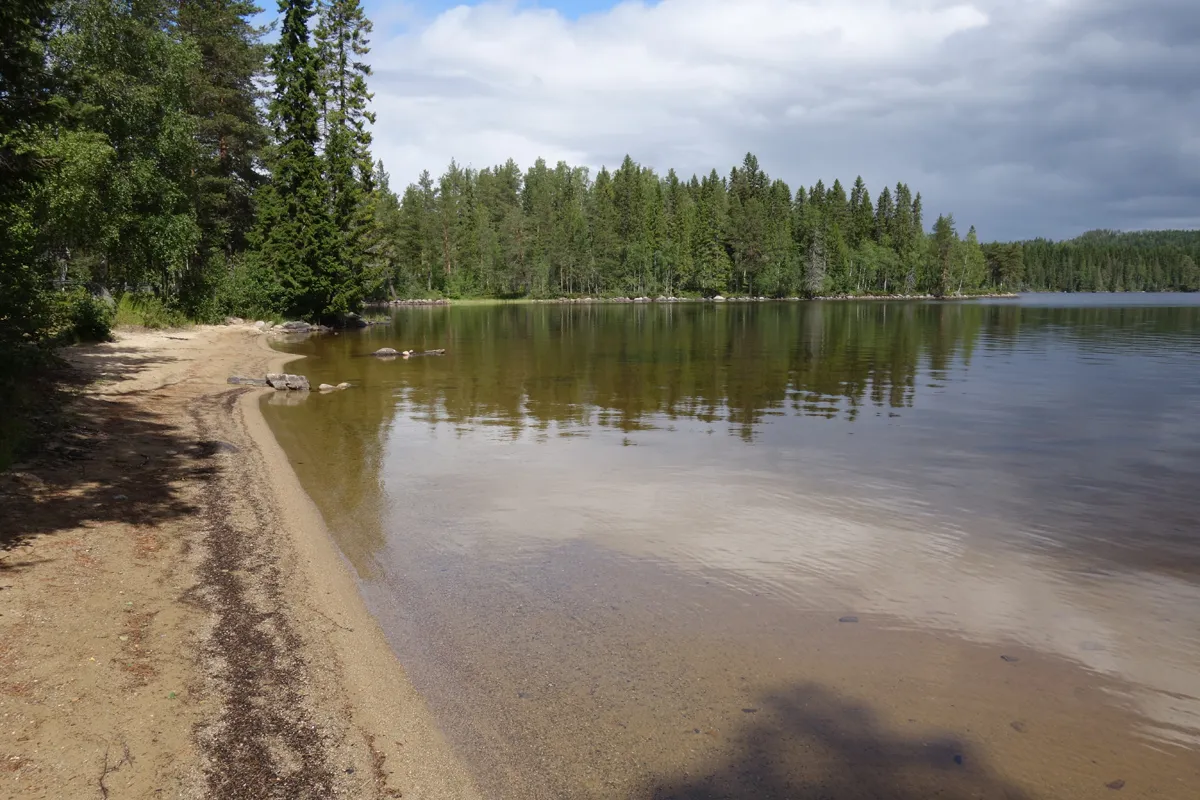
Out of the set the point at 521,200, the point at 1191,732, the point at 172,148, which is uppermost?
the point at 521,200

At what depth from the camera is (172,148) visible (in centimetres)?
3625

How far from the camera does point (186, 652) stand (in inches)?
266

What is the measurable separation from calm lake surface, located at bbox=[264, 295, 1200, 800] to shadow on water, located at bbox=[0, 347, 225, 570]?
2411 millimetres

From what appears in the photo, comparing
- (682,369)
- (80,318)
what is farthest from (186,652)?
(682,369)

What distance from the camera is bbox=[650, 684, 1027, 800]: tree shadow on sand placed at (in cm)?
568

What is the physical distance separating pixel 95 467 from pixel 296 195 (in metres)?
46.9

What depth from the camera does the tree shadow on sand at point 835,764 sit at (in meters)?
5.68

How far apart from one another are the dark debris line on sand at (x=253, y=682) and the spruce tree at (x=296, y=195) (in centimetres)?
4740

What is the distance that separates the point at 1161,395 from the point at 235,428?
29734 mm

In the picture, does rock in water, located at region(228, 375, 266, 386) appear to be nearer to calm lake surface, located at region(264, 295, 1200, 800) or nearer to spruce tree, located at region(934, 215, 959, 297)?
calm lake surface, located at region(264, 295, 1200, 800)

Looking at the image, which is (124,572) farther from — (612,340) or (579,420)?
(612,340)

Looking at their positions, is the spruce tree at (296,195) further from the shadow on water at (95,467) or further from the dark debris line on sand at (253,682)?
the dark debris line on sand at (253,682)

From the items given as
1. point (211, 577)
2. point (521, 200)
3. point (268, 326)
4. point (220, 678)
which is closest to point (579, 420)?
point (211, 577)

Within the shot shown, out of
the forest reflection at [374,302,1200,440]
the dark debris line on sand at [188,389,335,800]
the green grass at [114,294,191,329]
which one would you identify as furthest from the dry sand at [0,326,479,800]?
the green grass at [114,294,191,329]
